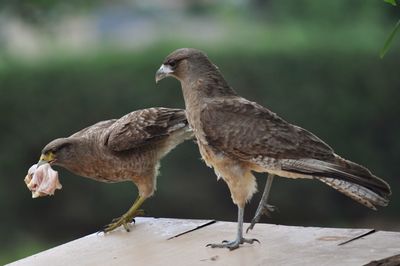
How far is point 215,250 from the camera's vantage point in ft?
15.6

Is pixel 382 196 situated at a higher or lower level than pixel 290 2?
higher

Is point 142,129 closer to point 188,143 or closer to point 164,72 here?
point 164,72

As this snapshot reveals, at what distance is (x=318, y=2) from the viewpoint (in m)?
15.8

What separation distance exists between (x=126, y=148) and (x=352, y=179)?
1.81m

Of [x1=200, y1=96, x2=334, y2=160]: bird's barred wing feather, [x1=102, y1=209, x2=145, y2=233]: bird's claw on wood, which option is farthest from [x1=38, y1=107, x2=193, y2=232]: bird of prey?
[x1=200, y1=96, x2=334, y2=160]: bird's barred wing feather

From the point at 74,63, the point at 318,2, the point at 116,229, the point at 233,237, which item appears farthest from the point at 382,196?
the point at 318,2

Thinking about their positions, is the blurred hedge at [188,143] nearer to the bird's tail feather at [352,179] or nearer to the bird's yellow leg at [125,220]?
the bird's yellow leg at [125,220]

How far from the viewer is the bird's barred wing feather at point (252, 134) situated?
4887 mm

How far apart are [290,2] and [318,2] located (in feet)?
2.37

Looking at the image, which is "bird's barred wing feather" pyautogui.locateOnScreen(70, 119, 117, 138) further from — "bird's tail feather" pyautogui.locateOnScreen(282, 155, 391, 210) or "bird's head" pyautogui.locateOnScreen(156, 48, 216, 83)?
"bird's tail feather" pyautogui.locateOnScreen(282, 155, 391, 210)

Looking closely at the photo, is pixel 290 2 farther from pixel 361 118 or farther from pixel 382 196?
pixel 382 196

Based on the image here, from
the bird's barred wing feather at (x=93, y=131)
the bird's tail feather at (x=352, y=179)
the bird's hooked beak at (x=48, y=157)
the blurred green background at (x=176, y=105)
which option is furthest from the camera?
the blurred green background at (x=176, y=105)

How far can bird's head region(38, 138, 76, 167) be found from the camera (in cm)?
592

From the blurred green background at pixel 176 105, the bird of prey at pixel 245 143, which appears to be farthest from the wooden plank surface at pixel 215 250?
the blurred green background at pixel 176 105
